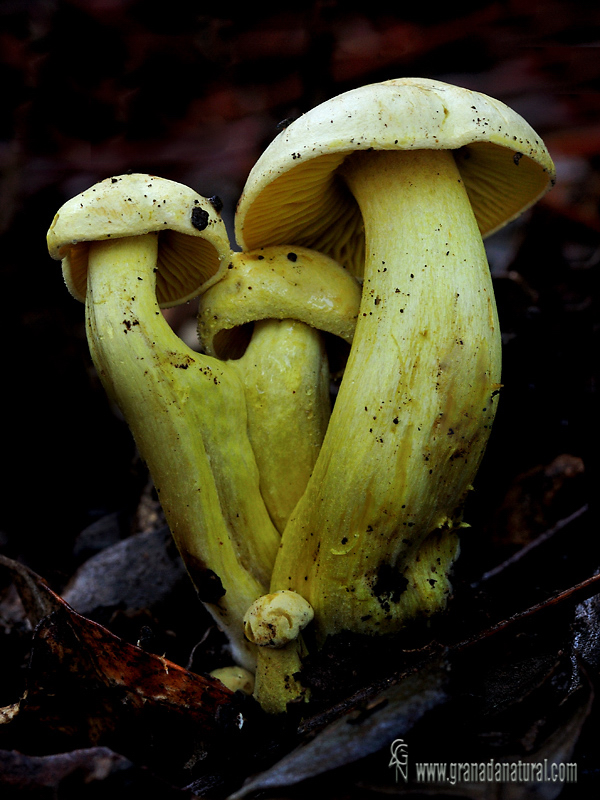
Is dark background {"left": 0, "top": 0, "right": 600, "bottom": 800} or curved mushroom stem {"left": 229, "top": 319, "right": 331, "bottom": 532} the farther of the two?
dark background {"left": 0, "top": 0, "right": 600, "bottom": 800}

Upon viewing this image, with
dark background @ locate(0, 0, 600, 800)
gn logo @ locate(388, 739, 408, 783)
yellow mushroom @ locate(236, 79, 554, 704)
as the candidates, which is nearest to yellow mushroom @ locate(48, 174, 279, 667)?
yellow mushroom @ locate(236, 79, 554, 704)

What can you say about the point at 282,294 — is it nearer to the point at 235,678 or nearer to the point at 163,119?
the point at 235,678

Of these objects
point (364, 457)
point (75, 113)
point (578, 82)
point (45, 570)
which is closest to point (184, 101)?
point (75, 113)

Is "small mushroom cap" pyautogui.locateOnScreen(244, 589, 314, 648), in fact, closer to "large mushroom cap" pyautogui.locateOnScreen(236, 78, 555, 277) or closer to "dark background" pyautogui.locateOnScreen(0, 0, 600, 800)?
"dark background" pyautogui.locateOnScreen(0, 0, 600, 800)

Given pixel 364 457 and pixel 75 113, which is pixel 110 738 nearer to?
pixel 364 457

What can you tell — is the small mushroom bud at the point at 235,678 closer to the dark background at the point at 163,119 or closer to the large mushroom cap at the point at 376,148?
the large mushroom cap at the point at 376,148

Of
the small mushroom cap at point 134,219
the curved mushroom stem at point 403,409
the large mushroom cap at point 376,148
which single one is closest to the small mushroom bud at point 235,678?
the curved mushroom stem at point 403,409

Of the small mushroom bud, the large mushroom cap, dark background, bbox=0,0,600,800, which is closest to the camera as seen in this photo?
the large mushroom cap
